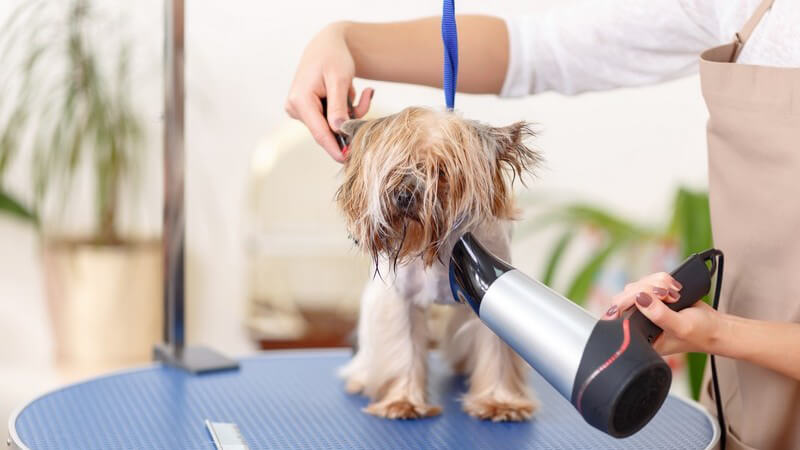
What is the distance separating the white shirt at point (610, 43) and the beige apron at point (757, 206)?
11 cm

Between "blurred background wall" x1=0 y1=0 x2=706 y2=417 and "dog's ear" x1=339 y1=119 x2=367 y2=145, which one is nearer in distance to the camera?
"dog's ear" x1=339 y1=119 x2=367 y2=145

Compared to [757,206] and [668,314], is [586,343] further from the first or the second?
[757,206]

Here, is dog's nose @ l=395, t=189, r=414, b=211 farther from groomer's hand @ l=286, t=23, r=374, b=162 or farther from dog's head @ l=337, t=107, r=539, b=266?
groomer's hand @ l=286, t=23, r=374, b=162

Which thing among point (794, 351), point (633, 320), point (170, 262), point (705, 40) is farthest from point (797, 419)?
point (170, 262)

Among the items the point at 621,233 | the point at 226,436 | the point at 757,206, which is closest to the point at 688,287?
the point at 757,206

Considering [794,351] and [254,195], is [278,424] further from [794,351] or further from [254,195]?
[254,195]

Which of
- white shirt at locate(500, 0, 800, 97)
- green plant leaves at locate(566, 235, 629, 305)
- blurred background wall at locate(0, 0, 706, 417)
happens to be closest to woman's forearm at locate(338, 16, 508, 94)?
white shirt at locate(500, 0, 800, 97)

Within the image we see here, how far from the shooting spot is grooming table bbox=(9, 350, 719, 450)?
996 millimetres

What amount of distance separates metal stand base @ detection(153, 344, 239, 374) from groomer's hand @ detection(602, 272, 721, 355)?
0.65m

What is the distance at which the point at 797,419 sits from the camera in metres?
0.97

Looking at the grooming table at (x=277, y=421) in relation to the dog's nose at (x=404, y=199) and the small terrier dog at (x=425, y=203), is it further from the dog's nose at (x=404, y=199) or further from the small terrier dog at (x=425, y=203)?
the dog's nose at (x=404, y=199)

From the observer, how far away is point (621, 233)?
239 cm

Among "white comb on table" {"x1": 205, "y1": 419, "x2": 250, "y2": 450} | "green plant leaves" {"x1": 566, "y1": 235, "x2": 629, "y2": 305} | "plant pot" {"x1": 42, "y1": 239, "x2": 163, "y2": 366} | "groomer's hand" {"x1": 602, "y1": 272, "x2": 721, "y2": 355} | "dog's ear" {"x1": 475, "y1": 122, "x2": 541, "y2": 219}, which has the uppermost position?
"dog's ear" {"x1": 475, "y1": 122, "x2": 541, "y2": 219}

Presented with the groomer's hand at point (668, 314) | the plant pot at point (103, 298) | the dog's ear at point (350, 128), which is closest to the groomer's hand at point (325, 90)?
the dog's ear at point (350, 128)
